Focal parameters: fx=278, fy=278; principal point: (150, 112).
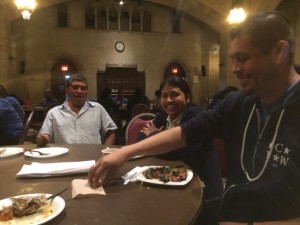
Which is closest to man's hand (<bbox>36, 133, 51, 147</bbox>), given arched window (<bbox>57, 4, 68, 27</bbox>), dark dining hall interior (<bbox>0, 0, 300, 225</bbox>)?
dark dining hall interior (<bbox>0, 0, 300, 225</bbox>)

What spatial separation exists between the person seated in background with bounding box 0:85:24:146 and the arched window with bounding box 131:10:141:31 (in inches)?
405

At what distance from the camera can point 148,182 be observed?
1167 millimetres

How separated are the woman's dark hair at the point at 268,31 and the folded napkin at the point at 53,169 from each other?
0.96m

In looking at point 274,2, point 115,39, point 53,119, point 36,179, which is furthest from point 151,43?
point 36,179

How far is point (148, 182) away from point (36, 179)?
0.54 m

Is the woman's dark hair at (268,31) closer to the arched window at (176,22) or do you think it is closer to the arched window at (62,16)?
the arched window at (62,16)

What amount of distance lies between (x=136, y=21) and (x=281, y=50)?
A: 40.2 ft

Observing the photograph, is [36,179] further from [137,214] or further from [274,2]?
[274,2]

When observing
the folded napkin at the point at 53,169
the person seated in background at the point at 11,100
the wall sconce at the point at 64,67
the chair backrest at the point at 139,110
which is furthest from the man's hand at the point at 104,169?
the wall sconce at the point at 64,67

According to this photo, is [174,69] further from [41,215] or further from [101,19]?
[41,215]

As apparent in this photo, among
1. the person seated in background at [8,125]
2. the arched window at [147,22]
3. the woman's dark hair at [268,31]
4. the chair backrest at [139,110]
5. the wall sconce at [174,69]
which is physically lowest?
the chair backrest at [139,110]

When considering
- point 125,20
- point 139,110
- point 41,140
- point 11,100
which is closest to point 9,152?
point 41,140

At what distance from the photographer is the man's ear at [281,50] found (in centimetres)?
104

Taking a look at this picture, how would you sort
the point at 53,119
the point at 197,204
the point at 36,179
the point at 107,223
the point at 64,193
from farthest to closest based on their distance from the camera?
1. the point at 53,119
2. the point at 36,179
3. the point at 64,193
4. the point at 197,204
5. the point at 107,223
